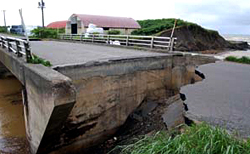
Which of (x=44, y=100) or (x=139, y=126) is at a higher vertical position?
(x=44, y=100)

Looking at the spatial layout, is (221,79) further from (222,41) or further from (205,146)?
(222,41)

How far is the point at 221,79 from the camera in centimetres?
709

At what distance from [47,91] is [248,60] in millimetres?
9225

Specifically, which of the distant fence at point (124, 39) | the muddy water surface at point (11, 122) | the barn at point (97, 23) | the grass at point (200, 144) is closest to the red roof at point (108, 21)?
the barn at point (97, 23)

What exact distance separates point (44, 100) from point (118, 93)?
3.10 m

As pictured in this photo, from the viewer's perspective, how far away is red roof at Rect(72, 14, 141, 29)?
31.4 meters

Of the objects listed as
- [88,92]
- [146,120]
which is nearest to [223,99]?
[146,120]

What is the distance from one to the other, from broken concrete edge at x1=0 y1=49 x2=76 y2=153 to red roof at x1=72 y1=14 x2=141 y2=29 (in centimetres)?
2604

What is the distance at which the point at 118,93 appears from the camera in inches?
290

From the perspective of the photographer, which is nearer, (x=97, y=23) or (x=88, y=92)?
(x=88, y=92)

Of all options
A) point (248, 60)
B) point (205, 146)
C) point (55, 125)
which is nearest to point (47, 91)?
point (55, 125)

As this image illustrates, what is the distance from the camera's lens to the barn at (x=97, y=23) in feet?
101

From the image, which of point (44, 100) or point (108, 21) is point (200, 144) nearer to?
point (44, 100)

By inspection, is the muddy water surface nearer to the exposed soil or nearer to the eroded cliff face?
the eroded cliff face
